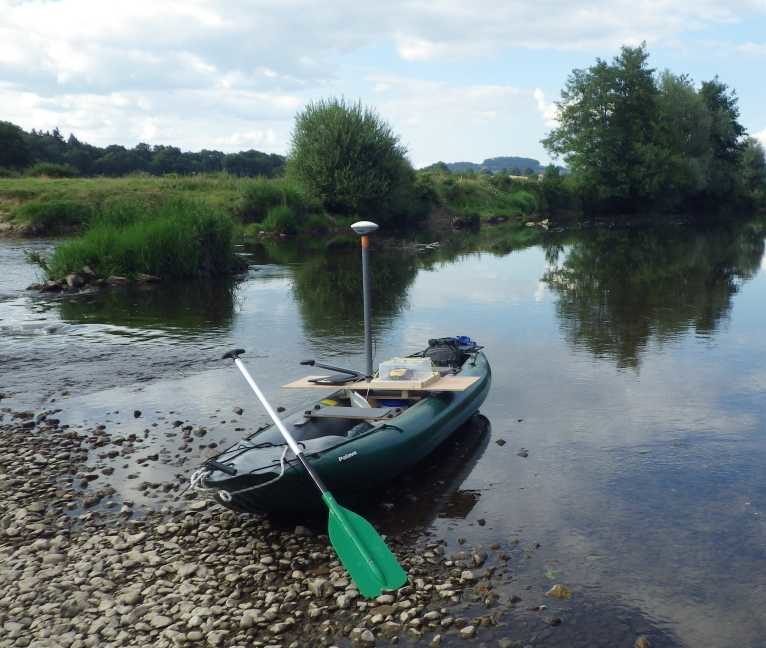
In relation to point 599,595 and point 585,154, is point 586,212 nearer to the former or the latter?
point 585,154

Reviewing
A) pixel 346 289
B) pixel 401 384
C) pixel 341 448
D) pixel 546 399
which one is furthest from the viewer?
pixel 346 289

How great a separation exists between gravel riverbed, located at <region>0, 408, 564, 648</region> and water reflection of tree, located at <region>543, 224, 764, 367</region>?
7.84 m

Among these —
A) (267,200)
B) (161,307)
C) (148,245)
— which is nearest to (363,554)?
(161,307)

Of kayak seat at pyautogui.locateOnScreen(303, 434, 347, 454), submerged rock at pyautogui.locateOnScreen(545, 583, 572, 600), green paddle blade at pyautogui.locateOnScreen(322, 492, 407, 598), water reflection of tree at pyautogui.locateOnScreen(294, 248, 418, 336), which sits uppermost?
kayak seat at pyautogui.locateOnScreen(303, 434, 347, 454)

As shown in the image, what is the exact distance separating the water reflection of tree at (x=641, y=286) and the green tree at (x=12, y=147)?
50379mm

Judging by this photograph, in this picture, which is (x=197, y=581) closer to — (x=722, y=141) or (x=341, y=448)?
(x=341, y=448)

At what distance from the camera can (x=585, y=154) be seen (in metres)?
57.5

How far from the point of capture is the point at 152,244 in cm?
2281

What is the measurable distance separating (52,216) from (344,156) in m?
14.9

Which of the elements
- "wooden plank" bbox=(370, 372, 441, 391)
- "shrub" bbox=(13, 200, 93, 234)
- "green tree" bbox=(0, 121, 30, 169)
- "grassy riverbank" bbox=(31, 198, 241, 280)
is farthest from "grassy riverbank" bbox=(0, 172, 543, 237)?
"wooden plank" bbox=(370, 372, 441, 391)

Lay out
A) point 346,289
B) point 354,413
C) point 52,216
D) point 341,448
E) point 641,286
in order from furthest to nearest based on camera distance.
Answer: point 52,216 → point 346,289 → point 641,286 → point 354,413 → point 341,448

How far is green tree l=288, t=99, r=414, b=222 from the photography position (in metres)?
41.2

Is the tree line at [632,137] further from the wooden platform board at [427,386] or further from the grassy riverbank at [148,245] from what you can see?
the wooden platform board at [427,386]

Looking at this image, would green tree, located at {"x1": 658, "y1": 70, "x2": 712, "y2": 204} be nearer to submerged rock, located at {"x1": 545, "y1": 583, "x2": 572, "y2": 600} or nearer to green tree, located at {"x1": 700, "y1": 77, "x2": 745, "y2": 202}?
green tree, located at {"x1": 700, "y1": 77, "x2": 745, "y2": 202}
